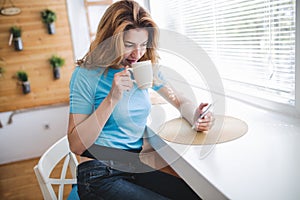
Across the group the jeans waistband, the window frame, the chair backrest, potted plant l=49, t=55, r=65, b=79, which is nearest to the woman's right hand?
the jeans waistband

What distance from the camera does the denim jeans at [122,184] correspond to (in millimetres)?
910

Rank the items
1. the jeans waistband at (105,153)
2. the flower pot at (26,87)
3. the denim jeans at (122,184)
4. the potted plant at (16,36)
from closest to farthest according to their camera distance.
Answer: the denim jeans at (122,184)
the jeans waistband at (105,153)
the potted plant at (16,36)
the flower pot at (26,87)

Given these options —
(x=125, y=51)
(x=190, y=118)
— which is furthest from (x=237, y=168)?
(x=125, y=51)

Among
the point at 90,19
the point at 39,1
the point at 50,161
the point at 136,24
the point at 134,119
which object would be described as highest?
the point at 39,1

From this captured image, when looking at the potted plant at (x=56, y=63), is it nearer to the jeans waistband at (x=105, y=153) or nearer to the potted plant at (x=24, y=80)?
the potted plant at (x=24, y=80)

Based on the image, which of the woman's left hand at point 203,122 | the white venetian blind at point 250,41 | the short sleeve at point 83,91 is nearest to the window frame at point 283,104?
the white venetian blind at point 250,41

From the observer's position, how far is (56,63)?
284 centimetres

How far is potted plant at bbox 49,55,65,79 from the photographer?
2.84 m

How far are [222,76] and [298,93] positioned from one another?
579 mm

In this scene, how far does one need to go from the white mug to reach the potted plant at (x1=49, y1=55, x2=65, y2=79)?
6.81ft

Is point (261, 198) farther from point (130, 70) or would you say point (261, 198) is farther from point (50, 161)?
point (50, 161)

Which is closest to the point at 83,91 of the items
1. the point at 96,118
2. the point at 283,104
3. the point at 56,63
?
the point at 96,118

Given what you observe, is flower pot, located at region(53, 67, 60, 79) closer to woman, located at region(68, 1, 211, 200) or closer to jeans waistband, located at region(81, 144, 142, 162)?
woman, located at region(68, 1, 211, 200)

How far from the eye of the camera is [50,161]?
1043mm
